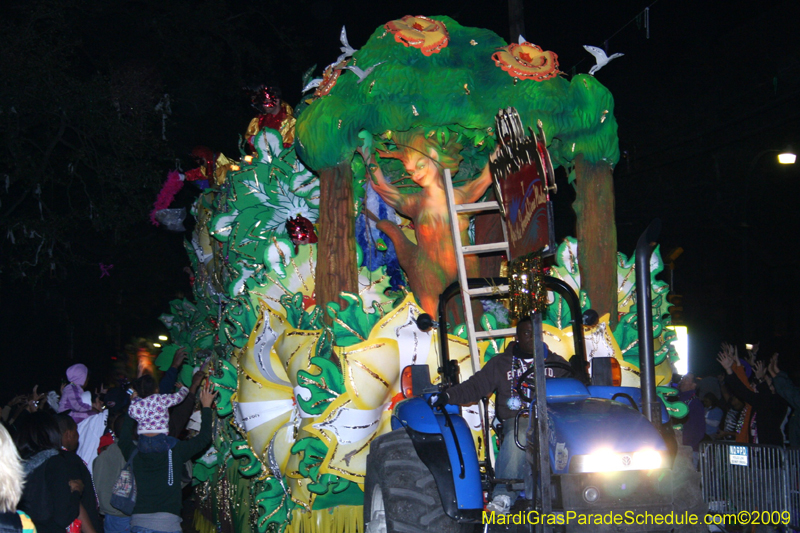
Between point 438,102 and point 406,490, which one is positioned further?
point 438,102

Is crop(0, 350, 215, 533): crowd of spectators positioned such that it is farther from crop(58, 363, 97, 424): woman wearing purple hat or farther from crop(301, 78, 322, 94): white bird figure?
crop(301, 78, 322, 94): white bird figure

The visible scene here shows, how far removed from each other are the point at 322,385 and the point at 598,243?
277 cm

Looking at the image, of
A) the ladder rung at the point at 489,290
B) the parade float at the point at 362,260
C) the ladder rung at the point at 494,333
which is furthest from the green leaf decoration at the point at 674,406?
the ladder rung at the point at 489,290

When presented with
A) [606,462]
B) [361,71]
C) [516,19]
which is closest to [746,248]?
[516,19]

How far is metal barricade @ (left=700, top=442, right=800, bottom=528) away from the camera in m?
7.37

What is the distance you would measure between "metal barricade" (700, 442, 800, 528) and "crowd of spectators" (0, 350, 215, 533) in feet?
16.8

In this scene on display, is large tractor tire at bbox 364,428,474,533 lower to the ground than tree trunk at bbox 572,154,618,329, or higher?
lower

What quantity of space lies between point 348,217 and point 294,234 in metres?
1.24

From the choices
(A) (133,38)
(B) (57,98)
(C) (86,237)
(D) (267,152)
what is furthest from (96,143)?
(D) (267,152)

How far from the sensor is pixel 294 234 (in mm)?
8188

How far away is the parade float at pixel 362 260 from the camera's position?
6.36m

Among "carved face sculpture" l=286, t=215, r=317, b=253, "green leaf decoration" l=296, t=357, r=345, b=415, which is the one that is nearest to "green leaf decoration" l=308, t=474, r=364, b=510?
"green leaf decoration" l=296, t=357, r=345, b=415

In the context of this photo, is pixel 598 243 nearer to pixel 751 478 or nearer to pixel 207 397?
pixel 751 478

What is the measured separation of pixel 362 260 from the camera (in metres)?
7.54
